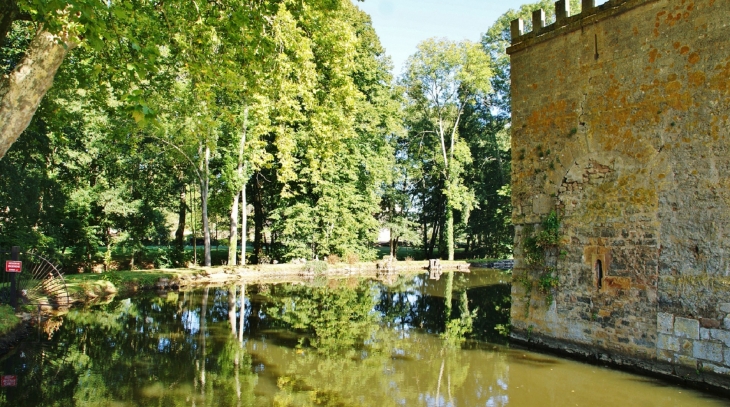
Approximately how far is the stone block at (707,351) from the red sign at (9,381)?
936 cm

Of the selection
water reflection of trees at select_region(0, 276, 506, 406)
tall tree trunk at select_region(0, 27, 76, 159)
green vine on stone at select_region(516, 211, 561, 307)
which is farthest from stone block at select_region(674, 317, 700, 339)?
tall tree trunk at select_region(0, 27, 76, 159)

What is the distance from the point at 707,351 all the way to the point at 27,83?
9.34 m

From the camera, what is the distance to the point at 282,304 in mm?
13898

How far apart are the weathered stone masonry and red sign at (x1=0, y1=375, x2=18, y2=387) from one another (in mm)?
8355

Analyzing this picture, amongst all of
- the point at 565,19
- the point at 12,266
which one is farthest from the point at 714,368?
the point at 12,266

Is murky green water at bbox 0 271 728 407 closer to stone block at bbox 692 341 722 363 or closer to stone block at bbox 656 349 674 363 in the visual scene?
stone block at bbox 656 349 674 363

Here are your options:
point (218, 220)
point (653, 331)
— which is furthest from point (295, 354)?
point (218, 220)

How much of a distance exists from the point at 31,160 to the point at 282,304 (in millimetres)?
10357

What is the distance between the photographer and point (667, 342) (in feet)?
22.3

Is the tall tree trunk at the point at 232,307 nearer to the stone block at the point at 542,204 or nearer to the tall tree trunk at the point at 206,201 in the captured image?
the tall tree trunk at the point at 206,201

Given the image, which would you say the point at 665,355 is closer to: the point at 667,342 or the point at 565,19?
the point at 667,342

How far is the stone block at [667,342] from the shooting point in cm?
671

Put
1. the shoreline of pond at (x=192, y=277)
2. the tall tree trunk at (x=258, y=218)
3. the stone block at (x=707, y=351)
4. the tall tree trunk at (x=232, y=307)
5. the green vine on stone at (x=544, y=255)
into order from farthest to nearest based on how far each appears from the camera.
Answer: the tall tree trunk at (x=258, y=218) → the shoreline of pond at (x=192, y=277) → the tall tree trunk at (x=232, y=307) → the green vine on stone at (x=544, y=255) → the stone block at (x=707, y=351)

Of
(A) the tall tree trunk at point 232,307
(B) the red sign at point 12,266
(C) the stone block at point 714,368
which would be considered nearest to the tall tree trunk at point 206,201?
(A) the tall tree trunk at point 232,307
